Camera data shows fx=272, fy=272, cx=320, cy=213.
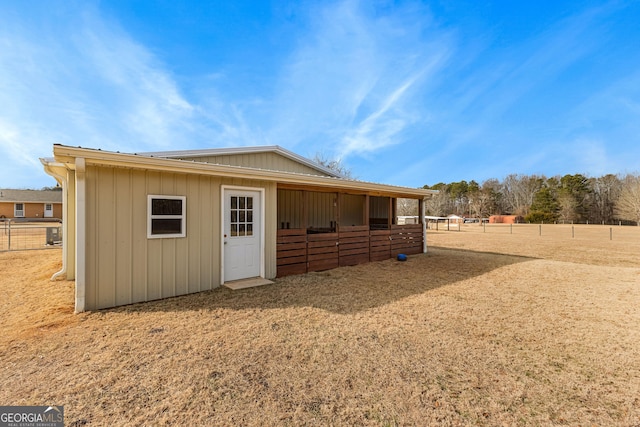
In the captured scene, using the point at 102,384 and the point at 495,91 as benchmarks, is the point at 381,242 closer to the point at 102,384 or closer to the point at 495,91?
the point at 102,384

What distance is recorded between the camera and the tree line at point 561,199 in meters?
40.9

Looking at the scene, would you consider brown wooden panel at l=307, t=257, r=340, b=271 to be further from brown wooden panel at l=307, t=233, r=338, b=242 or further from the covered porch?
brown wooden panel at l=307, t=233, r=338, b=242

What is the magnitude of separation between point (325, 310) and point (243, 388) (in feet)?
6.77

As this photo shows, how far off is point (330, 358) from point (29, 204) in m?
42.1

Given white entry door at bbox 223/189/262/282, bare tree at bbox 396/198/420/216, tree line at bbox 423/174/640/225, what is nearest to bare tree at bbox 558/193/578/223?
tree line at bbox 423/174/640/225

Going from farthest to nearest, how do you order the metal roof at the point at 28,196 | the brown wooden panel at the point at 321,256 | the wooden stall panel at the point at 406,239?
1. the metal roof at the point at 28,196
2. the wooden stall panel at the point at 406,239
3. the brown wooden panel at the point at 321,256

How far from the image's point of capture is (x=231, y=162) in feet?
27.6

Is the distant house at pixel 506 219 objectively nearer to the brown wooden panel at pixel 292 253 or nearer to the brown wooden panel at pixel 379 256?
the brown wooden panel at pixel 379 256

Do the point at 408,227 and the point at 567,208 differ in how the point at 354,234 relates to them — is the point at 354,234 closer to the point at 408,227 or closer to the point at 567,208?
the point at 408,227

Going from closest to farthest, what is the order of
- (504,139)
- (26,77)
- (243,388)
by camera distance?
(243,388) < (26,77) < (504,139)

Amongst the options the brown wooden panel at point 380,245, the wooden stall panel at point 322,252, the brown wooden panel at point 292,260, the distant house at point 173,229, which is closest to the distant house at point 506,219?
the brown wooden panel at point 380,245

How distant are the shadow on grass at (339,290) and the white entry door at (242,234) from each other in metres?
0.55

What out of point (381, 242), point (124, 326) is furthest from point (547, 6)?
point (124, 326)

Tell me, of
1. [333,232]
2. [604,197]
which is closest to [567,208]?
[604,197]
